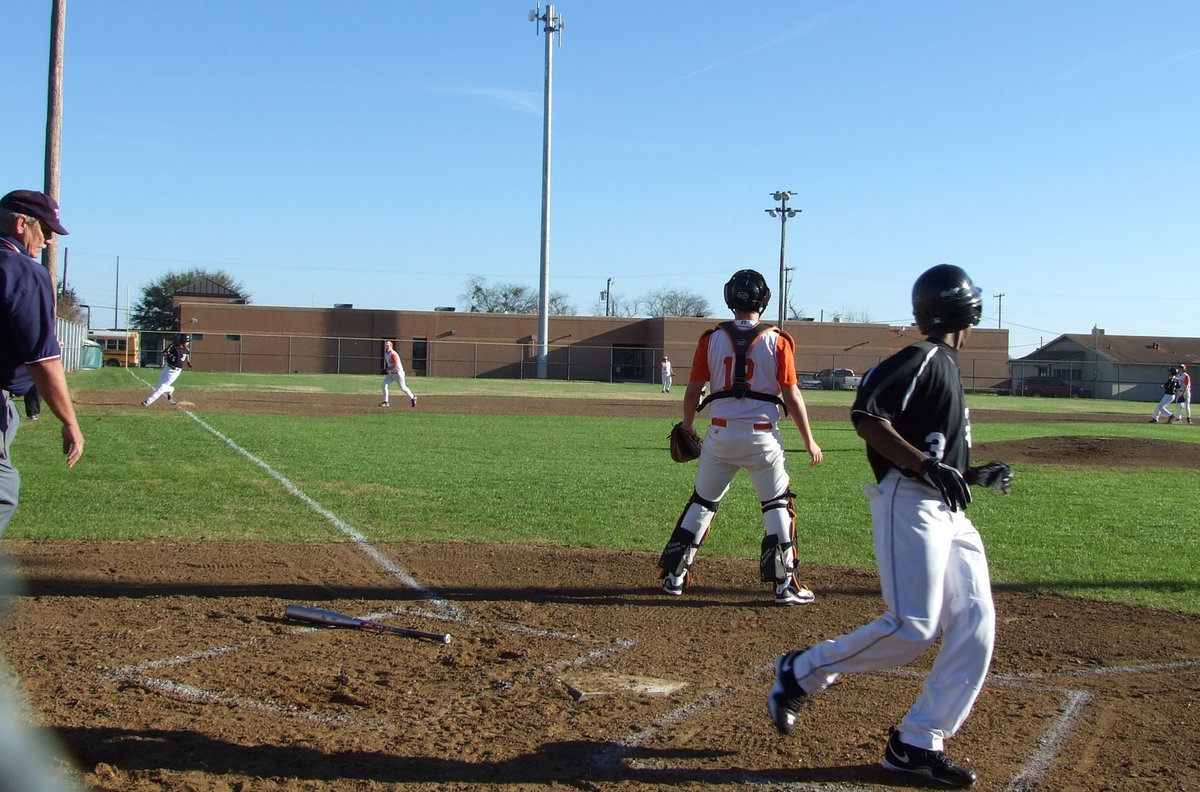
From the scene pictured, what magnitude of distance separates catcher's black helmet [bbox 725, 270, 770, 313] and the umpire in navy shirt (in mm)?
3848

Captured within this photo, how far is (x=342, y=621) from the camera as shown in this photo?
227 inches

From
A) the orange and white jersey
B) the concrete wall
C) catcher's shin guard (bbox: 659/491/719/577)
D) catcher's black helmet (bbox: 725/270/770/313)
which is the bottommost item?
catcher's shin guard (bbox: 659/491/719/577)

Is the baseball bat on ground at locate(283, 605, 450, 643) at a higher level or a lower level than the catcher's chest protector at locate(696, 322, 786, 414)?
lower

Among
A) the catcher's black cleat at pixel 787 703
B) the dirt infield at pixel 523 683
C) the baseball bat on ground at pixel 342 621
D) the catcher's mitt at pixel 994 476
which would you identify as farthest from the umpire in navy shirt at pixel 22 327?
the catcher's mitt at pixel 994 476

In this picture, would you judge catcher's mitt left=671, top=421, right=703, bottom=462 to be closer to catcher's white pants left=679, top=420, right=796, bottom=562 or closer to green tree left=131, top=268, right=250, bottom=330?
catcher's white pants left=679, top=420, right=796, bottom=562

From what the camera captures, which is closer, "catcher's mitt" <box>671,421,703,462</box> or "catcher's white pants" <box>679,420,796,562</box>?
"catcher's white pants" <box>679,420,796,562</box>

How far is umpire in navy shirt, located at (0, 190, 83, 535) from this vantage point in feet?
14.0

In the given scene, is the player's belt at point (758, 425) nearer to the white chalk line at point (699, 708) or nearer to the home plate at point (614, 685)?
the white chalk line at point (699, 708)

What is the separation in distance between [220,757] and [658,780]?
1.67m

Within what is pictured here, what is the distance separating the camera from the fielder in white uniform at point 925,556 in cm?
379

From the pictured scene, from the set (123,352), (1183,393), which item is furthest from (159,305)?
(1183,393)

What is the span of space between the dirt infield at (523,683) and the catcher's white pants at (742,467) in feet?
1.78

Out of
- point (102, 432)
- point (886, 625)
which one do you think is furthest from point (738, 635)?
point (102, 432)

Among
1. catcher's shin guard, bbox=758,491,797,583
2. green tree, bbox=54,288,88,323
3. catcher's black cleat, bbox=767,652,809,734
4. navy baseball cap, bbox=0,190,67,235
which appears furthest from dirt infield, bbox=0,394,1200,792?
green tree, bbox=54,288,88,323
